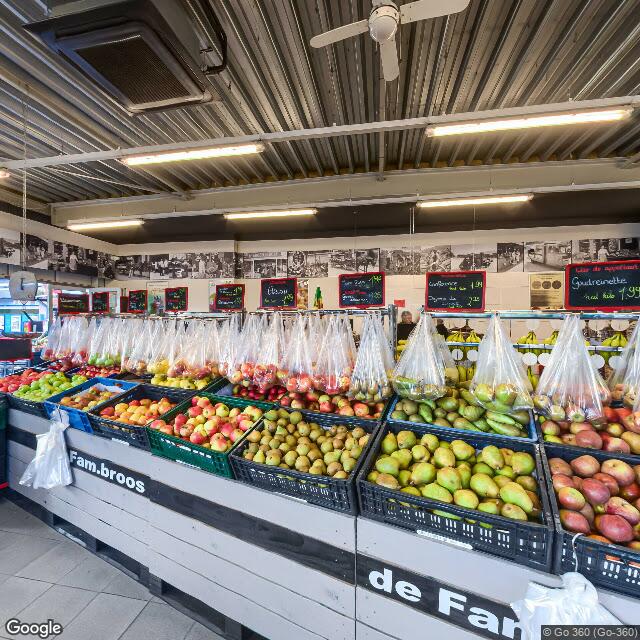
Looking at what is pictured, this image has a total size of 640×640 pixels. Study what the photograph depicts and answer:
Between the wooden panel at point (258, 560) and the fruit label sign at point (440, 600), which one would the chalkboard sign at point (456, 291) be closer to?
the fruit label sign at point (440, 600)

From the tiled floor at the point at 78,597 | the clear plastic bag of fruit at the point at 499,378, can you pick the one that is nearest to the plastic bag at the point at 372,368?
the clear plastic bag of fruit at the point at 499,378

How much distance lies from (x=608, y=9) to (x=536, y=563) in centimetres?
442

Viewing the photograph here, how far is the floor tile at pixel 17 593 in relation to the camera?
7.07 feet

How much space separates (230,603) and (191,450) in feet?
2.88

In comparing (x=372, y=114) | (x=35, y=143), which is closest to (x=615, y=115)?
(x=372, y=114)

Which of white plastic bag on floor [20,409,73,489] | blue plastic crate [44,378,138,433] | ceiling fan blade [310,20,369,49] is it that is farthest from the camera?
white plastic bag on floor [20,409,73,489]

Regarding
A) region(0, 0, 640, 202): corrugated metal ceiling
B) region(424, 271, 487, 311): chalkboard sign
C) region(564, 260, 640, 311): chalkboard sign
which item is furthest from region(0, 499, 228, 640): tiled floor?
region(0, 0, 640, 202): corrugated metal ceiling

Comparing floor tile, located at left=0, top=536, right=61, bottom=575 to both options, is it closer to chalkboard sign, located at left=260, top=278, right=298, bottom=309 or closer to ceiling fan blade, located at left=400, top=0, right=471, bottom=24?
chalkboard sign, located at left=260, top=278, right=298, bottom=309

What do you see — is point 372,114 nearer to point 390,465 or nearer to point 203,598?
point 390,465

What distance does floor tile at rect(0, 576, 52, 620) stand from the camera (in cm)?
216

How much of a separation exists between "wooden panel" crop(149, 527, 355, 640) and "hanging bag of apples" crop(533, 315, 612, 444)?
1.39 meters

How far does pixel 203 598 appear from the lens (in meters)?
2.07

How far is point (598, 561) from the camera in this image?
1160 mm

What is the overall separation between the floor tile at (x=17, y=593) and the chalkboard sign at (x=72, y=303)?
2.77m
